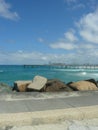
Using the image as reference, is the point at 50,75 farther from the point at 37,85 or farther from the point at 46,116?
the point at 46,116

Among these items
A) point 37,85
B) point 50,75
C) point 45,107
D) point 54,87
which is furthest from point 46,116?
point 50,75

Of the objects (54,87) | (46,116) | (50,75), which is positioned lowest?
(50,75)

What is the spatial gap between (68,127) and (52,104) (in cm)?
144

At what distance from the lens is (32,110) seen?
5078 mm

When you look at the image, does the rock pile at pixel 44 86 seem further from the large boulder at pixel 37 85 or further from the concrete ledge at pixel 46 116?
the concrete ledge at pixel 46 116

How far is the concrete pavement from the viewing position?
14.6 feet

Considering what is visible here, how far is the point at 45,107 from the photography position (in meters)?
5.36

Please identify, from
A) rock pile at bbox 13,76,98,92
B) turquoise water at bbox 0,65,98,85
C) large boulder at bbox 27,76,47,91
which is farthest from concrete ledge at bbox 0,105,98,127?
turquoise water at bbox 0,65,98,85

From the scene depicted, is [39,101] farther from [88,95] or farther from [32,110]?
[88,95]

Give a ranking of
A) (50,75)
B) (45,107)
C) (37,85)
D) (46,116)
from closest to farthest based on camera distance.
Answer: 1. (46,116)
2. (45,107)
3. (37,85)
4. (50,75)

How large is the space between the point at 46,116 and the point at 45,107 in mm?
825

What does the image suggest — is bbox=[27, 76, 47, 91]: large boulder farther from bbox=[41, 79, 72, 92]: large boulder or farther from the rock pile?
bbox=[41, 79, 72, 92]: large boulder

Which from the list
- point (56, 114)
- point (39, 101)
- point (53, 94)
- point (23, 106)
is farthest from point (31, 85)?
point (56, 114)

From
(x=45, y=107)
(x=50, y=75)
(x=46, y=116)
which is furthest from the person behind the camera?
(x=50, y=75)
